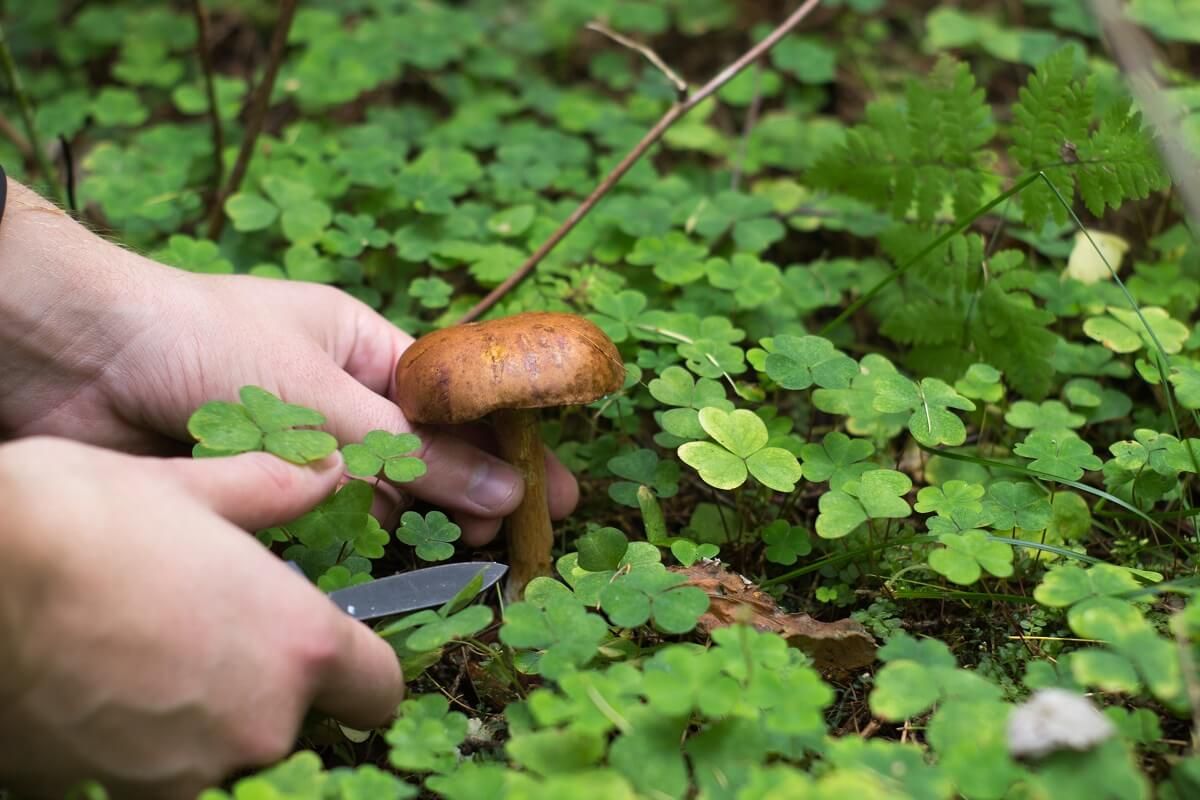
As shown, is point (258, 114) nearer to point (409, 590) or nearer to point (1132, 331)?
point (409, 590)

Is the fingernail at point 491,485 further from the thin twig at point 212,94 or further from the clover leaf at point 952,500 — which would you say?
the thin twig at point 212,94

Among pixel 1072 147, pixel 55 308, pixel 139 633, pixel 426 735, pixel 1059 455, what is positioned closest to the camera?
pixel 139 633

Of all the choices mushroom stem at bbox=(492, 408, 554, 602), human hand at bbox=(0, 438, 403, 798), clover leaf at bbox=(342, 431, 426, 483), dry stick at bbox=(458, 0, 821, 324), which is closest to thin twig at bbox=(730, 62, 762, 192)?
dry stick at bbox=(458, 0, 821, 324)

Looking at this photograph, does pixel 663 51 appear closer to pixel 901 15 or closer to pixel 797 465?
pixel 901 15

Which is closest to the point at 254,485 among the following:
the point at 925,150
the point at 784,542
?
the point at 784,542

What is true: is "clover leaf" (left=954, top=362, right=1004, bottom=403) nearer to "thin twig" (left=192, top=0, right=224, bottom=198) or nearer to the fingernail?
the fingernail

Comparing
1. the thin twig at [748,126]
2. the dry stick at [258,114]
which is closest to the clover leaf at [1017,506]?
the thin twig at [748,126]

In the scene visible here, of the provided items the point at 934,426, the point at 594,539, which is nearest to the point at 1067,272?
the point at 934,426
